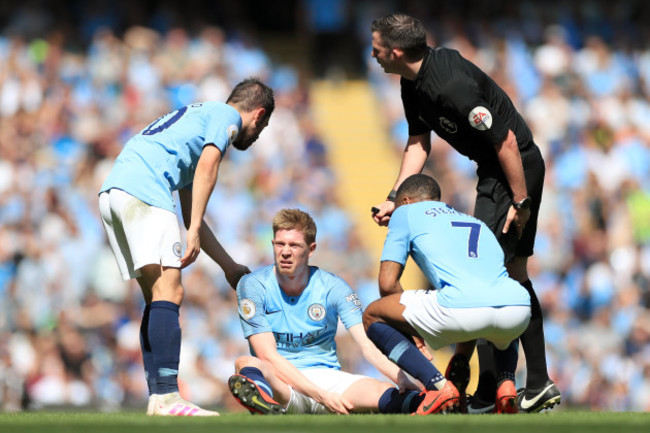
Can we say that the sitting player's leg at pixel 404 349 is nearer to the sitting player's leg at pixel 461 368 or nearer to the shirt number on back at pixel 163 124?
the sitting player's leg at pixel 461 368

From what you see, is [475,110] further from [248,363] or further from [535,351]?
[248,363]

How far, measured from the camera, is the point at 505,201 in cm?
675

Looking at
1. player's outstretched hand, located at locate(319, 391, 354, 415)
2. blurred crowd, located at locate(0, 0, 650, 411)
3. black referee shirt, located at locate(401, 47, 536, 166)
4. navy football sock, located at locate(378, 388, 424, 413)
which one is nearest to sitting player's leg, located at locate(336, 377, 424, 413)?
navy football sock, located at locate(378, 388, 424, 413)

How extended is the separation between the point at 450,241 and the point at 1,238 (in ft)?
25.3

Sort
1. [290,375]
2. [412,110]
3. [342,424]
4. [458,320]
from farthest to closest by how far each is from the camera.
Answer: [412,110] < [290,375] < [458,320] < [342,424]

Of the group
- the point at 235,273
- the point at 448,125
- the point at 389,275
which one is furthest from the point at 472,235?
the point at 235,273

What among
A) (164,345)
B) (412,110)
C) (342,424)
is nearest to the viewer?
(342,424)

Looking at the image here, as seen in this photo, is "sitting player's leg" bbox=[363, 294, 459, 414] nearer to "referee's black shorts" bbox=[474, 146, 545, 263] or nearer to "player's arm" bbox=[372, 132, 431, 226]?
"referee's black shorts" bbox=[474, 146, 545, 263]

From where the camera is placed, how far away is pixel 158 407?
6094 mm

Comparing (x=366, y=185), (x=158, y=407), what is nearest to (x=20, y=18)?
(x=366, y=185)

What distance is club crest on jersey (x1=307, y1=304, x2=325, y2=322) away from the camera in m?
6.89

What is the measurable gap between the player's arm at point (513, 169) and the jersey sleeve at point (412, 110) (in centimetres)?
71

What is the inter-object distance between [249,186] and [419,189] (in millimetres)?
7666

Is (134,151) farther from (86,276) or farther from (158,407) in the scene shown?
(86,276)
